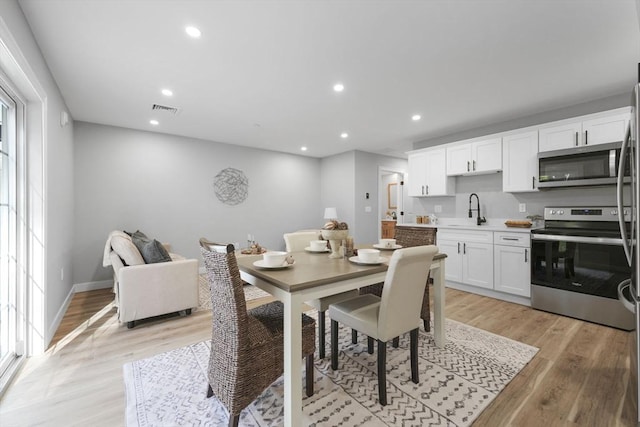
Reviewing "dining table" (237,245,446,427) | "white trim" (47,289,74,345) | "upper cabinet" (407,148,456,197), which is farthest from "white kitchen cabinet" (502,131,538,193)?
"white trim" (47,289,74,345)

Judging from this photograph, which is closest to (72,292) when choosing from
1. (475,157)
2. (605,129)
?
(475,157)

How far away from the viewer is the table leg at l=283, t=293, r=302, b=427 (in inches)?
54.6

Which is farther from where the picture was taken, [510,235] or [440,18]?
[510,235]

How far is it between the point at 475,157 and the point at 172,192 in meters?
4.88

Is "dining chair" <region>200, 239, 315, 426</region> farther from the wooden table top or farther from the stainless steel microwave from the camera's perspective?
the stainless steel microwave

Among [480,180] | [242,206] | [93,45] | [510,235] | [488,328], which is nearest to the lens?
[93,45]

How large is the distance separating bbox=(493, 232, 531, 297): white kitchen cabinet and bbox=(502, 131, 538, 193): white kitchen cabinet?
702 mm

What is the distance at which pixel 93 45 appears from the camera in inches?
87.8

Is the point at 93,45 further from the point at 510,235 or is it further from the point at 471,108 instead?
the point at 510,235

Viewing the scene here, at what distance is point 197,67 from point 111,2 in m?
0.82

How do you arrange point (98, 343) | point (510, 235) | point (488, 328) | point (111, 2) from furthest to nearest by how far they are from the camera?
point (510, 235)
point (488, 328)
point (98, 343)
point (111, 2)

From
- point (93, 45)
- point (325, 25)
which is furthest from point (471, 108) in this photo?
point (93, 45)

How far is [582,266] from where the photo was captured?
116 inches

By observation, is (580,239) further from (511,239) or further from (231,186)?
(231,186)
